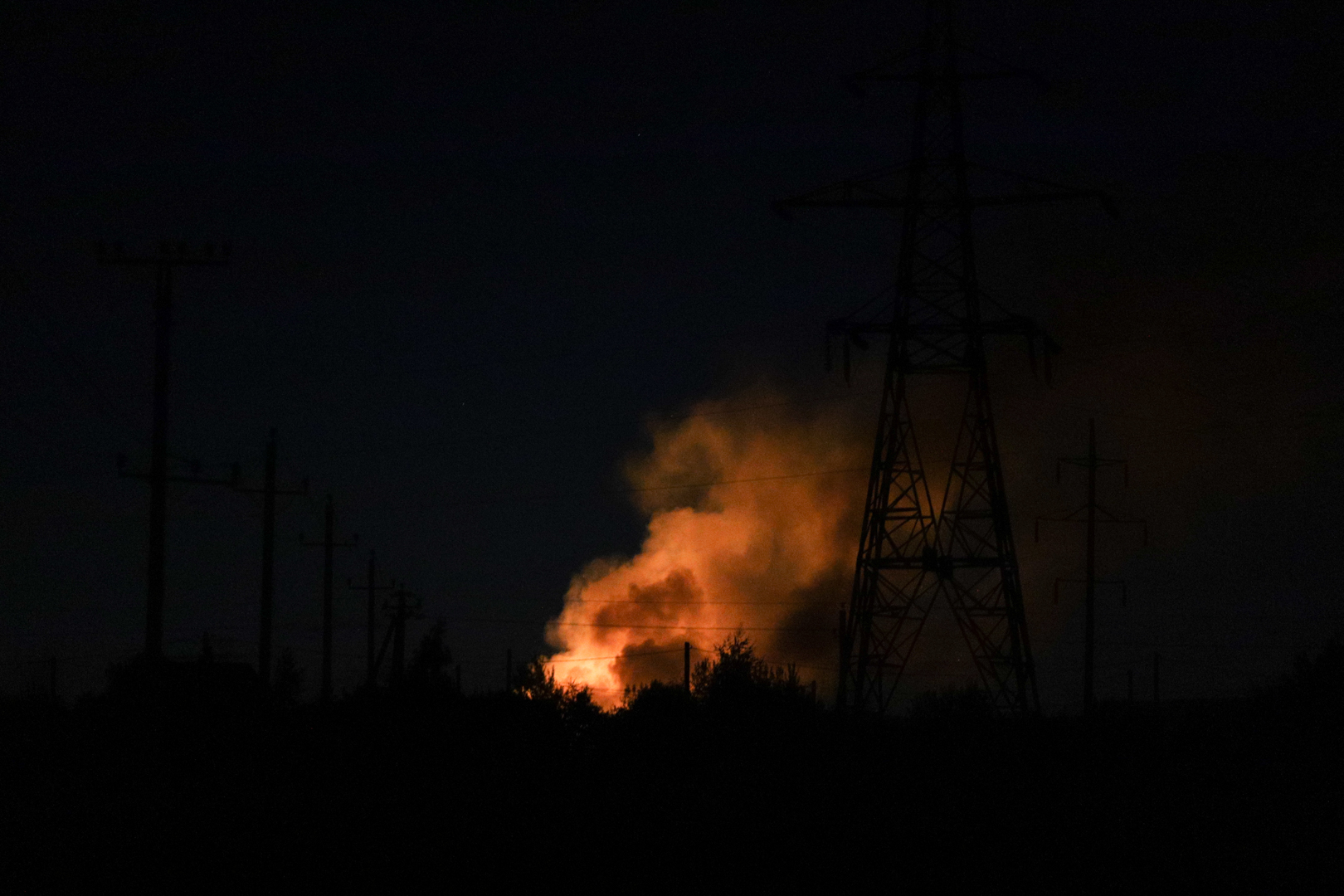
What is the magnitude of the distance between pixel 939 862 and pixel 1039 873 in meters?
1.64

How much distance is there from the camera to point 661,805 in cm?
2955

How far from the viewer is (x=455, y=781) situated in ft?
105

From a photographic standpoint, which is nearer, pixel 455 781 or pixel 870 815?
pixel 870 815

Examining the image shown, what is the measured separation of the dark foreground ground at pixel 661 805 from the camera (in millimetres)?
25328

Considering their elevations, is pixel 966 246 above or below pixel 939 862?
above

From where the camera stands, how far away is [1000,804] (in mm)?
30000

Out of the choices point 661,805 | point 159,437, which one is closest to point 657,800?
point 661,805

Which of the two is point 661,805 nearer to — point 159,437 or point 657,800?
point 657,800

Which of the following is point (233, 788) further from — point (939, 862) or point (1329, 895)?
point (1329, 895)

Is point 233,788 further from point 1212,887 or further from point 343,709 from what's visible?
point 1212,887

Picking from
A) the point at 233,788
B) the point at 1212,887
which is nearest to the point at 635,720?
the point at 233,788

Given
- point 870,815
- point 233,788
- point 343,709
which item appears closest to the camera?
point 870,815

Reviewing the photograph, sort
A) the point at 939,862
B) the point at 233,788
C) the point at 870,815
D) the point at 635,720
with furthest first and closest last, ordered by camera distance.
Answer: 1. the point at 635,720
2. the point at 233,788
3. the point at 870,815
4. the point at 939,862

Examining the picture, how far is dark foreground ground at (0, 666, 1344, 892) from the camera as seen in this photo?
25328 millimetres
